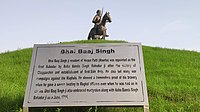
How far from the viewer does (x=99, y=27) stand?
25875 millimetres

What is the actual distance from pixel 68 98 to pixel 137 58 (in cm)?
170

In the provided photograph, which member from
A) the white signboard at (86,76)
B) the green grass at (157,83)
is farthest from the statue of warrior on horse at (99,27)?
the white signboard at (86,76)

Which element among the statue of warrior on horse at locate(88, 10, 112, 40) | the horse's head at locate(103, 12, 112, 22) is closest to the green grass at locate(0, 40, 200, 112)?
the statue of warrior on horse at locate(88, 10, 112, 40)

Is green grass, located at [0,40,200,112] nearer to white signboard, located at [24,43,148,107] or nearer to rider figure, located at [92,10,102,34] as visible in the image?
white signboard, located at [24,43,148,107]

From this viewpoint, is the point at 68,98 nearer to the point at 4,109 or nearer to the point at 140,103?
the point at 140,103

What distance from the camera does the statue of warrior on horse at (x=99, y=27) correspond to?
84.5ft

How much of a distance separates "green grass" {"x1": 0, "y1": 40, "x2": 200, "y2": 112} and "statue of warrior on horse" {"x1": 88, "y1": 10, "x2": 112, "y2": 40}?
18.1 ft

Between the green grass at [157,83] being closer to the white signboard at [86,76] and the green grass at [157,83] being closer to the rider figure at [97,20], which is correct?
the white signboard at [86,76]

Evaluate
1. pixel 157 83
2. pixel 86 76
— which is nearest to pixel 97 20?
pixel 157 83

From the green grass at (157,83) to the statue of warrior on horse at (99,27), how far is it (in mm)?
5505

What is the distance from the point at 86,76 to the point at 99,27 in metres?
19.1

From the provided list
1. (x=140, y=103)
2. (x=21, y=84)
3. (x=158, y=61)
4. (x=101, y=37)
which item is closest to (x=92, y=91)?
(x=140, y=103)

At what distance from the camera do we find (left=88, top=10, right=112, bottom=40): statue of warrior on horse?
1014 inches

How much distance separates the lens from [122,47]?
736cm
